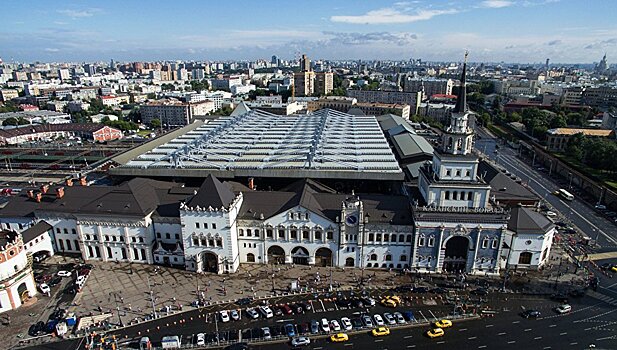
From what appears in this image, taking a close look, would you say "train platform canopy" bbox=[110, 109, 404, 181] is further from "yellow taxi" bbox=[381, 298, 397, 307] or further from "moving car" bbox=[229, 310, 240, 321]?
"moving car" bbox=[229, 310, 240, 321]

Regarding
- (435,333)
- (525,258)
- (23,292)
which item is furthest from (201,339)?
(525,258)

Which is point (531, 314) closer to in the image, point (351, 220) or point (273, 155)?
point (351, 220)

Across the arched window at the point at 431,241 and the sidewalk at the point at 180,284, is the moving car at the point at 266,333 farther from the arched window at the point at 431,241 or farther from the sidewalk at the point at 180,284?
the arched window at the point at 431,241

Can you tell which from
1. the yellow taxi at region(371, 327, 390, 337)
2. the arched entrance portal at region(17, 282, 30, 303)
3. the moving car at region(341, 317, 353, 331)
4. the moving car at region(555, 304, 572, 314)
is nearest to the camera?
the yellow taxi at region(371, 327, 390, 337)

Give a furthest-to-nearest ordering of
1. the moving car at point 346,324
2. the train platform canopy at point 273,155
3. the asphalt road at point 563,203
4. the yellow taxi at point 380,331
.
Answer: the train platform canopy at point 273,155 < the asphalt road at point 563,203 < the moving car at point 346,324 < the yellow taxi at point 380,331

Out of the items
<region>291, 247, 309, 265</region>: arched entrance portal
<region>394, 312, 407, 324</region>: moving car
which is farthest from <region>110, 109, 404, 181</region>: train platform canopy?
<region>394, 312, 407, 324</region>: moving car

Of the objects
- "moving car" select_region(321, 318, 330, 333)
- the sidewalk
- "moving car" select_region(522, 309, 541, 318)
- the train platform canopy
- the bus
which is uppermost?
the train platform canopy

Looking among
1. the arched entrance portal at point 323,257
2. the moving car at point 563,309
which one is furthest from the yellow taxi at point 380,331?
the moving car at point 563,309
